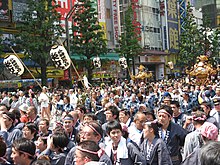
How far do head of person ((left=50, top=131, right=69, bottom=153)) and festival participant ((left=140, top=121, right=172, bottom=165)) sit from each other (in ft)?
3.46

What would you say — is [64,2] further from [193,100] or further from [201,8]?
[201,8]

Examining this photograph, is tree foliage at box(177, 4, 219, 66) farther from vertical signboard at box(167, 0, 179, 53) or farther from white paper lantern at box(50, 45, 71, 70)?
white paper lantern at box(50, 45, 71, 70)

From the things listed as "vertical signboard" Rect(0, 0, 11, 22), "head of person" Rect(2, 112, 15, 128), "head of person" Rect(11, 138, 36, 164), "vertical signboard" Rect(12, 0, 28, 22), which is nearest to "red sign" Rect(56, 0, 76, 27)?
"vertical signboard" Rect(12, 0, 28, 22)

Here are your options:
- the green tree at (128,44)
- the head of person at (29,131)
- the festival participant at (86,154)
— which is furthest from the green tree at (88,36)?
the festival participant at (86,154)

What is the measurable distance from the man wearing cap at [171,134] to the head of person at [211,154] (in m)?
2.37

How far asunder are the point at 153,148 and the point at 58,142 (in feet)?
4.05

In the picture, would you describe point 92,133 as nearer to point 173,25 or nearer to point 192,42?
point 192,42

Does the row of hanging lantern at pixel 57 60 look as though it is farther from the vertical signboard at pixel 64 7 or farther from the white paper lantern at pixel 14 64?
the vertical signboard at pixel 64 7

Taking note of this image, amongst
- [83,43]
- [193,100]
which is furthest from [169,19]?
[193,100]

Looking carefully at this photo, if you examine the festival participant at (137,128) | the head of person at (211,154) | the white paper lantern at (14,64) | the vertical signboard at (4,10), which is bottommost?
the festival participant at (137,128)

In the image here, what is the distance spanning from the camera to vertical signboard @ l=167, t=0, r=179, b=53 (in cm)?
4533

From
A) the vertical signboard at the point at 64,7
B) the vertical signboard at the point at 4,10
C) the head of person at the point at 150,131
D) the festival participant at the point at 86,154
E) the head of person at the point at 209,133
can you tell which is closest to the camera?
the festival participant at the point at 86,154

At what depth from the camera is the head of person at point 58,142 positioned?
166 inches

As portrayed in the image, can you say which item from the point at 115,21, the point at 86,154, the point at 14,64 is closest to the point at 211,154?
the point at 86,154
